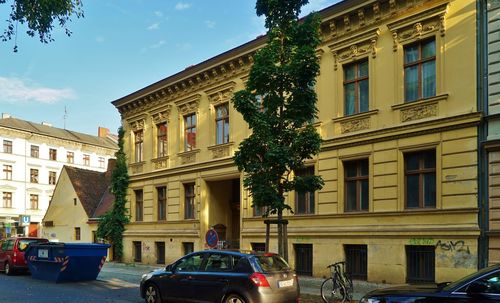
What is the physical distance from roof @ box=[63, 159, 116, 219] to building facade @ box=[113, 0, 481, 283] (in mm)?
12435

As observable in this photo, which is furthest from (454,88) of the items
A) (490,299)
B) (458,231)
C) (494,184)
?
(490,299)

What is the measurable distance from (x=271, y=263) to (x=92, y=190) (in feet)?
89.4

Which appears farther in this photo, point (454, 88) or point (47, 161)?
point (47, 161)

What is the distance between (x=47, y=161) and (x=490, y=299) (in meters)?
62.8

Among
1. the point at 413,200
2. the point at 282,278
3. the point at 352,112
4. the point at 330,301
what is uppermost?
the point at 352,112

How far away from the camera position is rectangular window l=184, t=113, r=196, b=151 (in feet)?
83.2

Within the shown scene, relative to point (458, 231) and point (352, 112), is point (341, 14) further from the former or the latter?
point (458, 231)

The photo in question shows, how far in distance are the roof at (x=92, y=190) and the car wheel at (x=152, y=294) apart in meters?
20.9

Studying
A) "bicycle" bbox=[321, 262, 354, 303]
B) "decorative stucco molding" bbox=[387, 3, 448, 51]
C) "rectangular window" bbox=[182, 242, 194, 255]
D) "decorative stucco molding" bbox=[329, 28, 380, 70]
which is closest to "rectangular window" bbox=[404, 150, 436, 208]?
"decorative stucco molding" bbox=[387, 3, 448, 51]

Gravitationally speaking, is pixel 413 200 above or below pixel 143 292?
above

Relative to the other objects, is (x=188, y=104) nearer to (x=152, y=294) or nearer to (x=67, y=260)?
(x=67, y=260)

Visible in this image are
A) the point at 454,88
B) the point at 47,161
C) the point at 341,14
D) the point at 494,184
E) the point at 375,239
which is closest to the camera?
the point at 494,184

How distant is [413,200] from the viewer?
16.0m

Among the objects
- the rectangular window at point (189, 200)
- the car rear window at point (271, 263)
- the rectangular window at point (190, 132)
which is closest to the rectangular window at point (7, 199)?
the rectangular window at point (189, 200)
